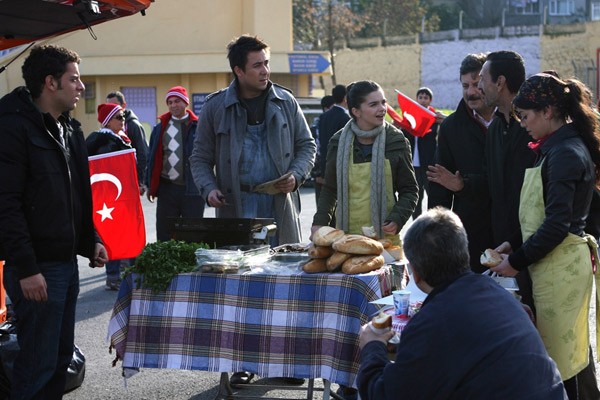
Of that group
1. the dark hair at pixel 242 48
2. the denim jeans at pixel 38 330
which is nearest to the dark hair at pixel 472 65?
the dark hair at pixel 242 48

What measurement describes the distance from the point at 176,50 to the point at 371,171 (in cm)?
2519

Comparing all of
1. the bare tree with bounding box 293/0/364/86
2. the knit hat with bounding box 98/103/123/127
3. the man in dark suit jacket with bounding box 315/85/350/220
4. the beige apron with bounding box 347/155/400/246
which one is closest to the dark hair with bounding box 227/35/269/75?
the beige apron with bounding box 347/155/400/246

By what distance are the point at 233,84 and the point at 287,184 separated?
0.86 meters

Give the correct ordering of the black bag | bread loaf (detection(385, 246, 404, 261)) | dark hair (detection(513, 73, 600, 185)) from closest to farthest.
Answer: dark hair (detection(513, 73, 600, 185)), bread loaf (detection(385, 246, 404, 261)), the black bag

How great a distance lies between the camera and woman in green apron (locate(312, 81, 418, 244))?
19.2 ft

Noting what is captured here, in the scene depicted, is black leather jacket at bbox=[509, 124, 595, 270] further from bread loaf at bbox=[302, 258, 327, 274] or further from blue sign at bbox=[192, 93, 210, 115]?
blue sign at bbox=[192, 93, 210, 115]

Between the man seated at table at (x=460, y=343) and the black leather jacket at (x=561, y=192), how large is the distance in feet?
4.13

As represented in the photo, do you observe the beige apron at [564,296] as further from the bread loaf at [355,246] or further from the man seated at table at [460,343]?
the man seated at table at [460,343]

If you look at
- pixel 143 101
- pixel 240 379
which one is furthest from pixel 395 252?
pixel 143 101

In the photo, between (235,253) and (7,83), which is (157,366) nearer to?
(235,253)

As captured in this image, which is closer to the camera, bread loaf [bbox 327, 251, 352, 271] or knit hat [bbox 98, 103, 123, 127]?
bread loaf [bbox 327, 251, 352, 271]

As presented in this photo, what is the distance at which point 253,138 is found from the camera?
6215 mm

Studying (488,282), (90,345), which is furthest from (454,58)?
(488,282)

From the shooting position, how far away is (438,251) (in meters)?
3.24
